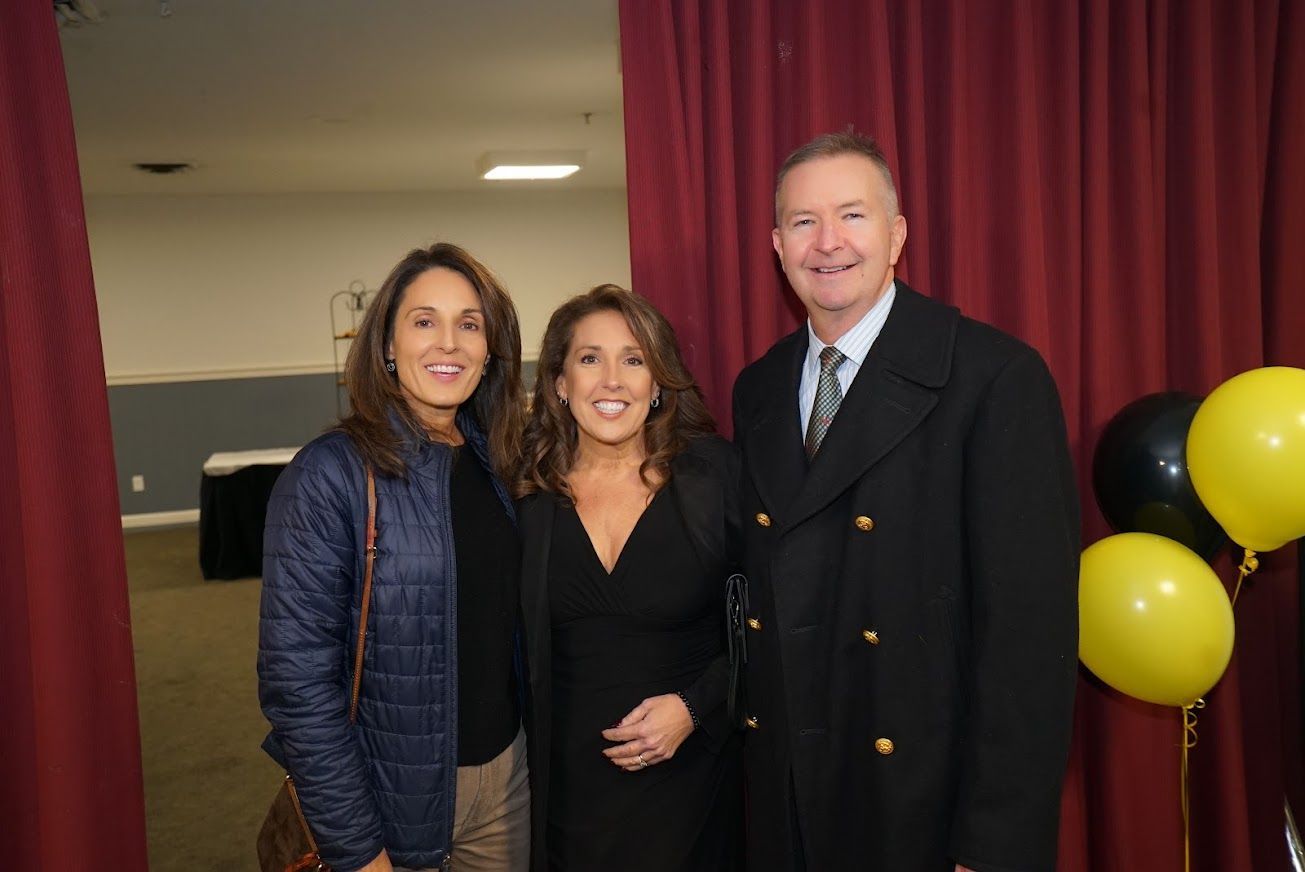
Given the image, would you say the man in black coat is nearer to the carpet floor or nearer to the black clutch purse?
the black clutch purse

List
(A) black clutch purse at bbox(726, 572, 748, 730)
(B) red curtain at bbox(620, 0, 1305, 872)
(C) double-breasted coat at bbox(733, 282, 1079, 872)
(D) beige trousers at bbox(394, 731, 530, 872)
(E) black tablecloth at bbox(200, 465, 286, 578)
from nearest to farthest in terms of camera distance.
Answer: (C) double-breasted coat at bbox(733, 282, 1079, 872) → (D) beige trousers at bbox(394, 731, 530, 872) → (A) black clutch purse at bbox(726, 572, 748, 730) → (B) red curtain at bbox(620, 0, 1305, 872) → (E) black tablecloth at bbox(200, 465, 286, 578)

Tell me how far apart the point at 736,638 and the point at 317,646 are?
74 centimetres

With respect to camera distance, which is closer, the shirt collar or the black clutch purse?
the shirt collar

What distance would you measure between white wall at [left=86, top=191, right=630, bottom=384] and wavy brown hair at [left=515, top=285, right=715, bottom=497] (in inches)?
288

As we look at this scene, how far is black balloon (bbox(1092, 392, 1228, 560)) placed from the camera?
81.4 inches

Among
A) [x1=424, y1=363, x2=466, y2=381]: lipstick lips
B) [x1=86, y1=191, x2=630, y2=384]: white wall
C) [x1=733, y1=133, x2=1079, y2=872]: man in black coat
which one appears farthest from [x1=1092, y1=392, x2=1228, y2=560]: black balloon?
[x1=86, y1=191, x2=630, y2=384]: white wall

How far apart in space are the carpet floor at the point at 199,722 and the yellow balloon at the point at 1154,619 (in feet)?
8.70

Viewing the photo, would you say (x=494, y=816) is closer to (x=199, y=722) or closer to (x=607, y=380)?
(x=607, y=380)

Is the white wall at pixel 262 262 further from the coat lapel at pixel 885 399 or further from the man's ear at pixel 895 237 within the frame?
the coat lapel at pixel 885 399

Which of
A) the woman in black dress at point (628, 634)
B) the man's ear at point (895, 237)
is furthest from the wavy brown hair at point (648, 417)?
the man's ear at point (895, 237)

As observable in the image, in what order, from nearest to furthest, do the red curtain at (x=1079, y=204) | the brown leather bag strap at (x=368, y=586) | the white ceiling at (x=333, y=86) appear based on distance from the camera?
the brown leather bag strap at (x=368, y=586)
the red curtain at (x=1079, y=204)
the white ceiling at (x=333, y=86)

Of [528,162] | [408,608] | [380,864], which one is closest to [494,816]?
[380,864]

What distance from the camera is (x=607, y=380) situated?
1.93 m

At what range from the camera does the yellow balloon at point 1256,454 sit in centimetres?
183
